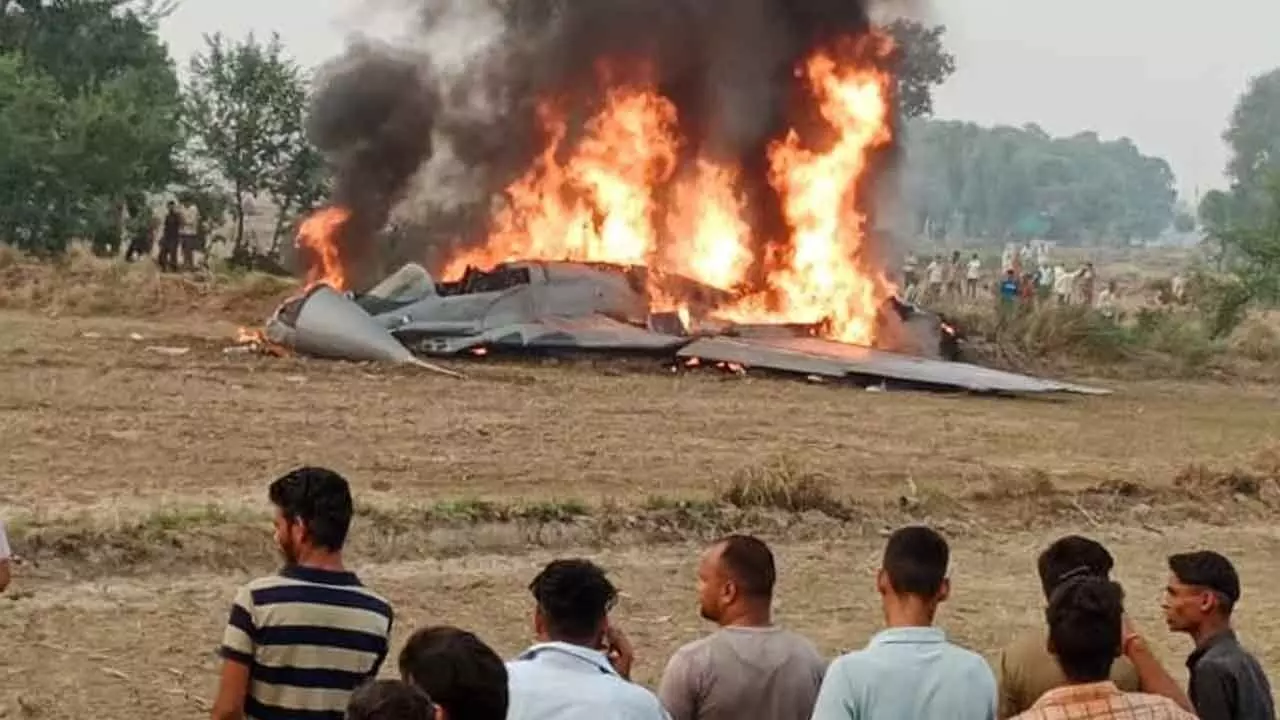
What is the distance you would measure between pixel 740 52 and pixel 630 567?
19463 millimetres

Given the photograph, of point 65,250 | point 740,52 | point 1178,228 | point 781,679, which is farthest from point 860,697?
point 1178,228

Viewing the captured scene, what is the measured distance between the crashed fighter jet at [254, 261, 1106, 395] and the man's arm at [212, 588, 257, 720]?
1698 centimetres

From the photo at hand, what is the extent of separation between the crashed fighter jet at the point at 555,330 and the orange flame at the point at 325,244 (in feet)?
18.8

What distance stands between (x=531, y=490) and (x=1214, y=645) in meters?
8.77

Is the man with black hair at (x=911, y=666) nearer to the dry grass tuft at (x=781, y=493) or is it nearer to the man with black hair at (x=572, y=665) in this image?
the man with black hair at (x=572, y=665)

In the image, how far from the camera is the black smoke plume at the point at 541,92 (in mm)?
29875

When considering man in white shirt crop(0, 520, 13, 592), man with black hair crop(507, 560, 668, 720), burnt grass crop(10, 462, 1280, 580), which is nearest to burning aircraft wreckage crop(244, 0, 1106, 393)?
burnt grass crop(10, 462, 1280, 580)

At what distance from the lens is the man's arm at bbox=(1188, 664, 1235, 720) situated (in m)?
5.20

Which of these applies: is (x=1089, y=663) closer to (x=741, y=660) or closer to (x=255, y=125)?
(x=741, y=660)

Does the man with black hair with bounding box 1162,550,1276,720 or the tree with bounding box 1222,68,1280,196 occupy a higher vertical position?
the tree with bounding box 1222,68,1280,196

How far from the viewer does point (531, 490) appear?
13797 mm

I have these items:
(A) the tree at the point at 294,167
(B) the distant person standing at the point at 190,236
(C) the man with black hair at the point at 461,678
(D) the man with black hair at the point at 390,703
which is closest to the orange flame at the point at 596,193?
(B) the distant person standing at the point at 190,236

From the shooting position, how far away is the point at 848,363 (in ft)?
76.2

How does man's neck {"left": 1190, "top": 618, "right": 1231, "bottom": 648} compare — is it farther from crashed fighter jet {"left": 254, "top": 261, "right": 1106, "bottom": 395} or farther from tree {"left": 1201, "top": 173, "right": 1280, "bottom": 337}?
tree {"left": 1201, "top": 173, "right": 1280, "bottom": 337}
